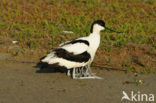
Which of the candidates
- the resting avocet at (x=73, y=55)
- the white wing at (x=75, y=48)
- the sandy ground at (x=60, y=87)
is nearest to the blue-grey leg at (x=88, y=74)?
the resting avocet at (x=73, y=55)

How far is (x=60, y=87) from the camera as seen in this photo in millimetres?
7859

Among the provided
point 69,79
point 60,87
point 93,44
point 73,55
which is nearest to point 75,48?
point 73,55

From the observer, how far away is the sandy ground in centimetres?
720

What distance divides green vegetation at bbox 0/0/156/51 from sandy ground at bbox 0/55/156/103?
1706mm

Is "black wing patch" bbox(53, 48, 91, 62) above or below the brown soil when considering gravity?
above

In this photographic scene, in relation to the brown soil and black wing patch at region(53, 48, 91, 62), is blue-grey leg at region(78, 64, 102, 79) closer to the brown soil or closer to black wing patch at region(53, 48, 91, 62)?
the brown soil

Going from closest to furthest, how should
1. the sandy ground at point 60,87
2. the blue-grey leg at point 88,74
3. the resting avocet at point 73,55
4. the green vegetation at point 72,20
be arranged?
the sandy ground at point 60,87
the resting avocet at point 73,55
the blue-grey leg at point 88,74
the green vegetation at point 72,20

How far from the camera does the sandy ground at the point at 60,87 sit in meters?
7.20

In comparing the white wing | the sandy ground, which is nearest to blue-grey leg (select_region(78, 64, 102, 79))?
the sandy ground

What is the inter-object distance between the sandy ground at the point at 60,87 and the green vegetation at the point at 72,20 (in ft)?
5.60

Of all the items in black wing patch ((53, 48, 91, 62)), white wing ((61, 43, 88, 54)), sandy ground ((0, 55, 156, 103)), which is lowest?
sandy ground ((0, 55, 156, 103))

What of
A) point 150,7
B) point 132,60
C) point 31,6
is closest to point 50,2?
point 31,6

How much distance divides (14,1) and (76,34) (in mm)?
4507

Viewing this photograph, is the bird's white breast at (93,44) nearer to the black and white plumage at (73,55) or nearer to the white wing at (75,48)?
the black and white plumage at (73,55)
